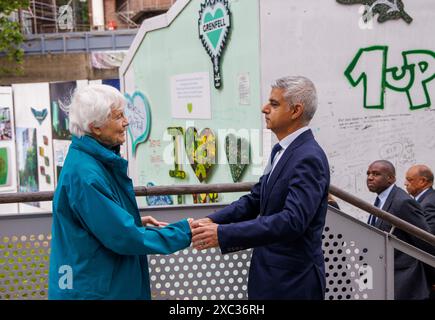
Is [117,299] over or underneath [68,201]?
underneath

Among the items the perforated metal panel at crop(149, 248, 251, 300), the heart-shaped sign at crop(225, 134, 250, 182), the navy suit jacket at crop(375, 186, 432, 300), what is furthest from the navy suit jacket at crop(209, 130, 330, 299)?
the heart-shaped sign at crop(225, 134, 250, 182)

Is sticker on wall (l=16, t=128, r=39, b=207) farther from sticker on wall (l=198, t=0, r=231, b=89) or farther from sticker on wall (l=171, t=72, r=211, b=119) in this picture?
sticker on wall (l=198, t=0, r=231, b=89)

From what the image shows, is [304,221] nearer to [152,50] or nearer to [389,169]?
[389,169]

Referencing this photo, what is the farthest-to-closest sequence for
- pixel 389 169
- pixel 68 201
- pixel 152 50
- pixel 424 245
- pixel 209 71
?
pixel 152 50 → pixel 209 71 → pixel 389 169 → pixel 424 245 → pixel 68 201

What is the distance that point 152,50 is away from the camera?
387 inches

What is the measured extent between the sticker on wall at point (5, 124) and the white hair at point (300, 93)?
8974 millimetres

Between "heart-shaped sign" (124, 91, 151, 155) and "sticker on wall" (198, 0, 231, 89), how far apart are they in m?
2.48

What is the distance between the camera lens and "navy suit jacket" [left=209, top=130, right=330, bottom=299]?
2.79m

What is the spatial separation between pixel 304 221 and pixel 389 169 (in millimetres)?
2446

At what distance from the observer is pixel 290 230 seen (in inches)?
109

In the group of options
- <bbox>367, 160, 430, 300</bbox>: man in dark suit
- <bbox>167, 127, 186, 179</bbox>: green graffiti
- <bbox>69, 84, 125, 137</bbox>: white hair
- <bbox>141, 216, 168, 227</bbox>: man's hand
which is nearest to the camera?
<bbox>69, 84, 125, 137</bbox>: white hair

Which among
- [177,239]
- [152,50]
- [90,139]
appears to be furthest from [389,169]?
[152,50]

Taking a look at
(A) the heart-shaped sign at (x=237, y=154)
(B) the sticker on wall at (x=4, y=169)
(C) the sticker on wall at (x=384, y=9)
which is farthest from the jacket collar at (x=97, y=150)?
(B) the sticker on wall at (x=4, y=169)

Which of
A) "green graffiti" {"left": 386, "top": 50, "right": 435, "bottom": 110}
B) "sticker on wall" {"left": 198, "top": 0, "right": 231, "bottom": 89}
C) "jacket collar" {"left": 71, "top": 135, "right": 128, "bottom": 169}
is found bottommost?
"jacket collar" {"left": 71, "top": 135, "right": 128, "bottom": 169}
